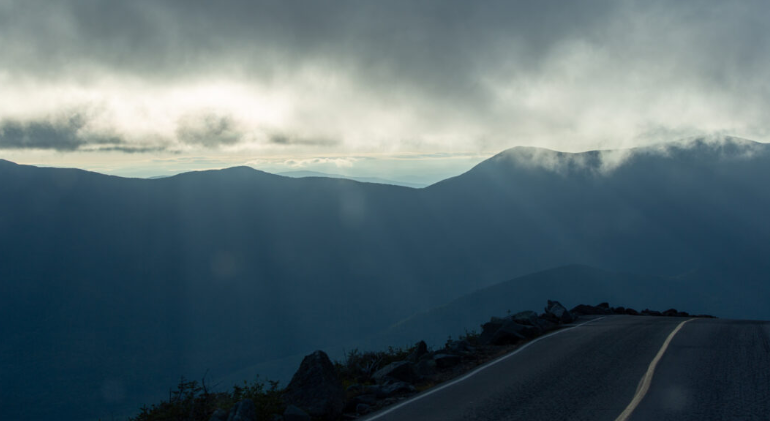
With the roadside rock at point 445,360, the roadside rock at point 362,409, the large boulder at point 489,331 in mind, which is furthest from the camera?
the large boulder at point 489,331

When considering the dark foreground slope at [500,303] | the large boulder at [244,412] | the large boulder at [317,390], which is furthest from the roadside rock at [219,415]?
the dark foreground slope at [500,303]

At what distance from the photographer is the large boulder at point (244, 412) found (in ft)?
26.8

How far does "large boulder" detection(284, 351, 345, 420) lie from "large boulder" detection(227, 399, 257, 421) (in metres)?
1.06

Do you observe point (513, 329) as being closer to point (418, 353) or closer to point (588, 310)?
point (418, 353)

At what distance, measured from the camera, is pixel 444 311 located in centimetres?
18125

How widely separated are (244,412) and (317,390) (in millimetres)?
1601

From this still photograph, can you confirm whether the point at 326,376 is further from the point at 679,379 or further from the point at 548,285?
the point at 548,285

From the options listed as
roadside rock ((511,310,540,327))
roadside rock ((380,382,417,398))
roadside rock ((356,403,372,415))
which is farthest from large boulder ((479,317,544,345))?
roadside rock ((356,403,372,415))

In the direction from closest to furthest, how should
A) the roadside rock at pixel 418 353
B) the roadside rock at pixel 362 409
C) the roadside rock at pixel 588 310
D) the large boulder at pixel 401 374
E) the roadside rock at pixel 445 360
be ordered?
1. the roadside rock at pixel 362 409
2. the large boulder at pixel 401 374
3. the roadside rock at pixel 445 360
4. the roadside rock at pixel 418 353
5. the roadside rock at pixel 588 310

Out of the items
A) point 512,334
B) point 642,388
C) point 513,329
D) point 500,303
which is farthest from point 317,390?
point 500,303

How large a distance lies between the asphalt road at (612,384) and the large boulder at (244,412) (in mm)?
2181

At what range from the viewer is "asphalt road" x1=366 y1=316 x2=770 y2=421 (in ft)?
23.8

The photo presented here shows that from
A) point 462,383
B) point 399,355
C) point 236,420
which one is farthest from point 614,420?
point 399,355

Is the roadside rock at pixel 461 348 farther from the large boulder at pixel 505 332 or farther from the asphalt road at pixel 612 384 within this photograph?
the asphalt road at pixel 612 384
